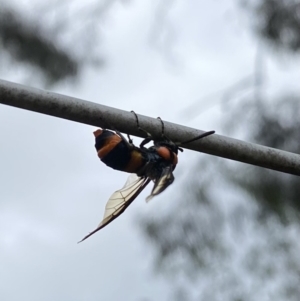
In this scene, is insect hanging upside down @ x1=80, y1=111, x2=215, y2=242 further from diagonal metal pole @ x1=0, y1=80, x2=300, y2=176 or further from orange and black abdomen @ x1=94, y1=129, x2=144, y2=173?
diagonal metal pole @ x1=0, y1=80, x2=300, y2=176

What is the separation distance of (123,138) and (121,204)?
21 cm

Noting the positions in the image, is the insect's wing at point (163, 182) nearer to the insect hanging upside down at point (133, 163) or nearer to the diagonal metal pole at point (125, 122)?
the insect hanging upside down at point (133, 163)

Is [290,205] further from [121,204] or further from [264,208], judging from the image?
[121,204]

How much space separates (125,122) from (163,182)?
2.01ft

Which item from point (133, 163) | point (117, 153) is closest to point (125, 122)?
point (117, 153)

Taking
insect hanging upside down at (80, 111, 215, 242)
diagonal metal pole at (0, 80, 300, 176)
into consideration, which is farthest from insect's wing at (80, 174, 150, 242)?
diagonal metal pole at (0, 80, 300, 176)

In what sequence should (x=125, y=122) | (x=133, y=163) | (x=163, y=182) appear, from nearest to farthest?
(x=125, y=122) < (x=163, y=182) < (x=133, y=163)

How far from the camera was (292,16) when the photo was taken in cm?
855

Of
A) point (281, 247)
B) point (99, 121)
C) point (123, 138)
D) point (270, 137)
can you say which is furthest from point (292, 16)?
point (99, 121)

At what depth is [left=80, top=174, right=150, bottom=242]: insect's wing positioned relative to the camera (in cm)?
297

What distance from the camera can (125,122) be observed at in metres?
2.48

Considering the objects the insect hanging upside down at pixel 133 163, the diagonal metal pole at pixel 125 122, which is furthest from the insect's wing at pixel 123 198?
the diagonal metal pole at pixel 125 122

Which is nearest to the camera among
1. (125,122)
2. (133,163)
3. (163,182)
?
(125,122)

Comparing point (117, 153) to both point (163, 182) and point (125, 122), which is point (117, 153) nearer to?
point (163, 182)
